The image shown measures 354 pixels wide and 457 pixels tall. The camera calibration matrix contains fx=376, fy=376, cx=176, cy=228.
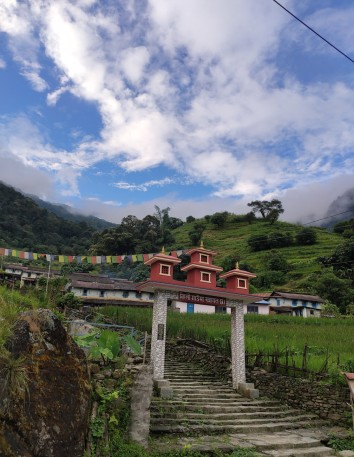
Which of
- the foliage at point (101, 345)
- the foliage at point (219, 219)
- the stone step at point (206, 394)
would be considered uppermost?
the foliage at point (219, 219)

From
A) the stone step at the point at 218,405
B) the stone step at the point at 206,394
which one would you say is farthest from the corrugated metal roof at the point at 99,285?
the stone step at the point at 218,405

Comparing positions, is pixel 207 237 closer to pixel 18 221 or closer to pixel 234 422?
pixel 18 221

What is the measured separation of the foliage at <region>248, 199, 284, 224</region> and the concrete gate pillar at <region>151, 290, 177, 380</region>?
265 ft

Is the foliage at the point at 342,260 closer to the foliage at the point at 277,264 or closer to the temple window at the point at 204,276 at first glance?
the foliage at the point at 277,264

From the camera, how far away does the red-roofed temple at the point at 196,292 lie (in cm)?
1164

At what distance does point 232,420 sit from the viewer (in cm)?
1016

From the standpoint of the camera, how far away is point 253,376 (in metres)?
13.6

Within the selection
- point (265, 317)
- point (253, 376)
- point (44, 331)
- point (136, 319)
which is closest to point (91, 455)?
point (44, 331)

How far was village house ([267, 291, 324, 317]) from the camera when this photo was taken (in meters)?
43.7

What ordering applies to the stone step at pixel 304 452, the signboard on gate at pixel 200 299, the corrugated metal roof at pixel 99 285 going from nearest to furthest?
the stone step at pixel 304 452
the signboard on gate at pixel 200 299
the corrugated metal roof at pixel 99 285

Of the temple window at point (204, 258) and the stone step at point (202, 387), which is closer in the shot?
the stone step at point (202, 387)

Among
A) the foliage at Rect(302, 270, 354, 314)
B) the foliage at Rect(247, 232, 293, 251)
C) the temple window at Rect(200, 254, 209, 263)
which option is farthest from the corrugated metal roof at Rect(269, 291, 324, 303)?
the temple window at Rect(200, 254, 209, 263)

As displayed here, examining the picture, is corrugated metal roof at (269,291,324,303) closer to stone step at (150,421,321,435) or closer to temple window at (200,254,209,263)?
temple window at (200,254,209,263)

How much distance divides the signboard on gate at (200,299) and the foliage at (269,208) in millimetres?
79142
